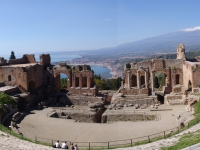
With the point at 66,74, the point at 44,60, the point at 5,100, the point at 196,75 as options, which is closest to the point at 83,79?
the point at 66,74

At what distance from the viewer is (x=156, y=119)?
106 feet

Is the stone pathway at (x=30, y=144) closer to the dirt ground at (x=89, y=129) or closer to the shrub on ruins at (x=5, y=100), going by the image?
the dirt ground at (x=89, y=129)

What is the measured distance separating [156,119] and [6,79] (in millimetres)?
24235

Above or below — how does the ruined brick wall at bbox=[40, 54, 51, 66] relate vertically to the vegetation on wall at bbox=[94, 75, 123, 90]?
above

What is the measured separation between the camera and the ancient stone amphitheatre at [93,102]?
28469 millimetres

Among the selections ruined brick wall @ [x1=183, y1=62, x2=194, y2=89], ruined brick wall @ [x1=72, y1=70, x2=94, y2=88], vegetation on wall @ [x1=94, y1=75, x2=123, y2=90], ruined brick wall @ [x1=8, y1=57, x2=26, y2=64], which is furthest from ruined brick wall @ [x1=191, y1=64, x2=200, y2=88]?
ruined brick wall @ [x1=8, y1=57, x2=26, y2=64]

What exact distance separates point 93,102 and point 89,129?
13.0 metres

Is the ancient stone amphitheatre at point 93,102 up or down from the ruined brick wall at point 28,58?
down

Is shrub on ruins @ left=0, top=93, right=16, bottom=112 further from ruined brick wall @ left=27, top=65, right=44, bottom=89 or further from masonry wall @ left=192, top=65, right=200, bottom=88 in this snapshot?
masonry wall @ left=192, top=65, right=200, bottom=88

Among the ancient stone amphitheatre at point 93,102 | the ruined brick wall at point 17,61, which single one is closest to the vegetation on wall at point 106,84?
the ancient stone amphitheatre at point 93,102

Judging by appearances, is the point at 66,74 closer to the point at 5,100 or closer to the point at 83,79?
the point at 83,79

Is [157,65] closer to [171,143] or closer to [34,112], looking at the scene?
[34,112]

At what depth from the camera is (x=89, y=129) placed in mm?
29234

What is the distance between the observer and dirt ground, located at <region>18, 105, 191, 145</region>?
26641 mm
